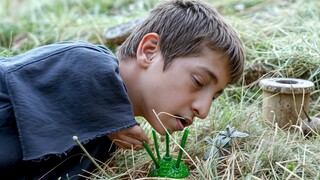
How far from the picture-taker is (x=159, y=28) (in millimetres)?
1918

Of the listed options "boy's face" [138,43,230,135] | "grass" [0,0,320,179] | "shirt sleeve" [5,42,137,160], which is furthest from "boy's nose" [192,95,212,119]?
"shirt sleeve" [5,42,137,160]

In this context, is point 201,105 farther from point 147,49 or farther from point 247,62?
point 247,62

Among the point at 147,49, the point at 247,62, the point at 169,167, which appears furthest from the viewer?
the point at 247,62

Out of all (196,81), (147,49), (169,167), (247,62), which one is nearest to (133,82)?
(147,49)

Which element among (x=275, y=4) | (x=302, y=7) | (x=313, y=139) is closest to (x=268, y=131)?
(x=313, y=139)

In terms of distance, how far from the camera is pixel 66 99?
1.63 m

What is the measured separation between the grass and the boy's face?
105 mm

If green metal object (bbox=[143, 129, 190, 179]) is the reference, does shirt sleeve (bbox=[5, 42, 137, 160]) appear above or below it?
above

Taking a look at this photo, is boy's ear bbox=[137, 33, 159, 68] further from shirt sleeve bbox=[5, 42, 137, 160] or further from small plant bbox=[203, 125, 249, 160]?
small plant bbox=[203, 125, 249, 160]

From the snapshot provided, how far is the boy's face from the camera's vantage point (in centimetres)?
176

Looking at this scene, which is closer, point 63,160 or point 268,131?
point 63,160

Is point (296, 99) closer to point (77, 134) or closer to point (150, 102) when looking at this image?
point (150, 102)

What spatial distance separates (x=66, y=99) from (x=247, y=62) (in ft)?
4.39

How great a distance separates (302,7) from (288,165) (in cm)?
211
